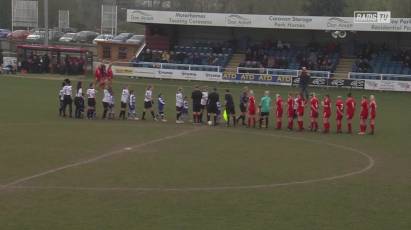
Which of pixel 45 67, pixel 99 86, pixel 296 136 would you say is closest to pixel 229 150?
pixel 296 136

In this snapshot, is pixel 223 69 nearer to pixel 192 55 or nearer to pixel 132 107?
pixel 192 55

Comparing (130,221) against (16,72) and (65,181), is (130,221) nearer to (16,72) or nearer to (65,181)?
(65,181)

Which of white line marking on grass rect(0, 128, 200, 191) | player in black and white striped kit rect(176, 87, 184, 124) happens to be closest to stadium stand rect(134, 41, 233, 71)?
player in black and white striped kit rect(176, 87, 184, 124)

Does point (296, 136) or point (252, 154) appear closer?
point (252, 154)

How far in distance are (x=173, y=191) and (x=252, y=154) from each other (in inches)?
238

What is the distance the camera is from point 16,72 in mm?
53375

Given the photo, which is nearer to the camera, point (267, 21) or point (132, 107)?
point (132, 107)

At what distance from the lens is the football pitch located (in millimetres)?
12719

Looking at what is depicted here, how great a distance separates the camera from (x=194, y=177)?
54.9ft

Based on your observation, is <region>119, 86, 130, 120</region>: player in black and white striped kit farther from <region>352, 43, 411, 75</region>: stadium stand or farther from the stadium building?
<region>352, 43, 411, 75</region>: stadium stand

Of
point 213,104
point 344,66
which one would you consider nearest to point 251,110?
point 213,104

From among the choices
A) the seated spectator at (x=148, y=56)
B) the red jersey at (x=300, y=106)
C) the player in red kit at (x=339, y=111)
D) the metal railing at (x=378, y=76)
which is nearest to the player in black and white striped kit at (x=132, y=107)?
the red jersey at (x=300, y=106)

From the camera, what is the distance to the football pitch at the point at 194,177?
1272cm

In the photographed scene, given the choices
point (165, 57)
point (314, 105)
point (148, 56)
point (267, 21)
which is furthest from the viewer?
point (148, 56)
